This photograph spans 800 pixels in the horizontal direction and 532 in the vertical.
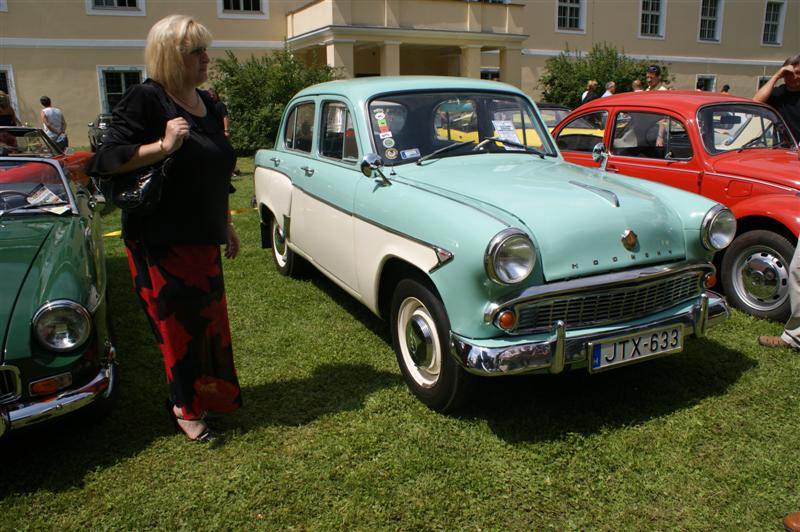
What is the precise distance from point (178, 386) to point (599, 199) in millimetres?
2365

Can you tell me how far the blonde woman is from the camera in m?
2.64

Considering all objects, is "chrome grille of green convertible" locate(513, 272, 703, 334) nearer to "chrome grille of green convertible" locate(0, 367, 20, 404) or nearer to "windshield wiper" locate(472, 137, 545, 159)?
"windshield wiper" locate(472, 137, 545, 159)

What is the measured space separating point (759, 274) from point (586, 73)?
19.4 m

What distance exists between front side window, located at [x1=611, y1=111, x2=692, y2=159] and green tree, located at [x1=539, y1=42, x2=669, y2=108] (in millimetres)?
17432

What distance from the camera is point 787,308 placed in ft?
14.8

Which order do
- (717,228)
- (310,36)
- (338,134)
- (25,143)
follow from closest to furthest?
(717,228), (338,134), (25,143), (310,36)

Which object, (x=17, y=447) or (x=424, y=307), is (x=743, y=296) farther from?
(x=17, y=447)

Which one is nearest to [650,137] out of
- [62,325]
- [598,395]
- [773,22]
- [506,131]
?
[506,131]

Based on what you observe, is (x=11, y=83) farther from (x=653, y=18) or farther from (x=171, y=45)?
(x=653, y=18)

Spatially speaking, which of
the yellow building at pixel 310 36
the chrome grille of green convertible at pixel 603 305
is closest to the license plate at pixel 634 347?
the chrome grille of green convertible at pixel 603 305

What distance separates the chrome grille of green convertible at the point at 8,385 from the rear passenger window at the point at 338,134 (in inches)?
91.6

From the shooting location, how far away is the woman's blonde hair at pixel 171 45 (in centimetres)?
261

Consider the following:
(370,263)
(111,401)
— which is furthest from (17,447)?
(370,263)

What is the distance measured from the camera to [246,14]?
2053cm
